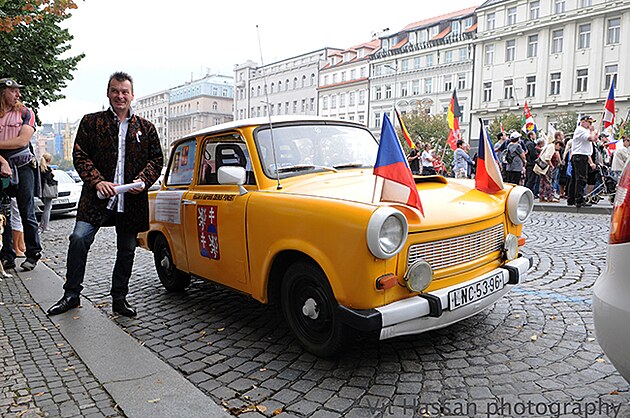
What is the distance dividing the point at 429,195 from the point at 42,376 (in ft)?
9.50

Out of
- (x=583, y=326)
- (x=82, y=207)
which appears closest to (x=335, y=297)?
(x=583, y=326)

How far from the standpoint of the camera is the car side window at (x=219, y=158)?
14.0 feet

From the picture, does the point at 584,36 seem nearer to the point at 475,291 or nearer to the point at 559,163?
the point at 559,163

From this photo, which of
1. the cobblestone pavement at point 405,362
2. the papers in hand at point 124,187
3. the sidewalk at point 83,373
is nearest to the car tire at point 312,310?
the cobblestone pavement at point 405,362

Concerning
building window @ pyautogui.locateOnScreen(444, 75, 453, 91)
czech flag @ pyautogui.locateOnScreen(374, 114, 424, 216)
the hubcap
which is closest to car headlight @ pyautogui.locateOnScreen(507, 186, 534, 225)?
czech flag @ pyautogui.locateOnScreen(374, 114, 424, 216)

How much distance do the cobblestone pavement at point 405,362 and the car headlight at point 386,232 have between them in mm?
846

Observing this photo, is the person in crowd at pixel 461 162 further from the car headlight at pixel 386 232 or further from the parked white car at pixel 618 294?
the parked white car at pixel 618 294

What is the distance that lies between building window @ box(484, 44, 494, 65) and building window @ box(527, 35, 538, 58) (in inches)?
167

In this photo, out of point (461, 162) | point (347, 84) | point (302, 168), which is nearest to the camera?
point (302, 168)

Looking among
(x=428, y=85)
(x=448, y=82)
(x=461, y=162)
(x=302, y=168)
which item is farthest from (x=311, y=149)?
(x=428, y=85)

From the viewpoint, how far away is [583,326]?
3.99 metres

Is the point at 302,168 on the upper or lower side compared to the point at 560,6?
lower

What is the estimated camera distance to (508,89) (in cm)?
5416

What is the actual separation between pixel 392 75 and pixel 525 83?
19.6 meters
